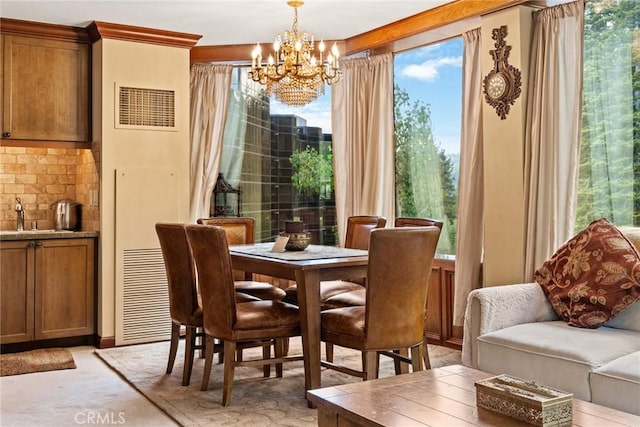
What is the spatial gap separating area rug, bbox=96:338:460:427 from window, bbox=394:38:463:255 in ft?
3.96

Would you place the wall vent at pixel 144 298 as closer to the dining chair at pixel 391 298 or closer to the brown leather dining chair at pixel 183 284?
the brown leather dining chair at pixel 183 284

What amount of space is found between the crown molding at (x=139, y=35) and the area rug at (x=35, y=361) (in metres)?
2.54

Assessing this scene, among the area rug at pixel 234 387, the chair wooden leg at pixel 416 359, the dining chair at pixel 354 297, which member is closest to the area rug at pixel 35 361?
the area rug at pixel 234 387

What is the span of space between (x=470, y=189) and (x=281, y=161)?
2.15 metres

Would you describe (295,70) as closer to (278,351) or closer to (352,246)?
(352,246)

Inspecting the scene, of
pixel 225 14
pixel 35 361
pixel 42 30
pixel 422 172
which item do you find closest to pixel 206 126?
pixel 225 14

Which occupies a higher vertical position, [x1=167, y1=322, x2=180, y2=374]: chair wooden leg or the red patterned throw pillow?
the red patterned throw pillow

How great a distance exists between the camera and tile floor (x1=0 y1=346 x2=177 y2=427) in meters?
3.28

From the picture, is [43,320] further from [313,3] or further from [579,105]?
[579,105]

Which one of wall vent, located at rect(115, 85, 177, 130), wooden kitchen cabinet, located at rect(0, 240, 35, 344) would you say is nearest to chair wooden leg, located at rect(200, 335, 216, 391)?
wooden kitchen cabinet, located at rect(0, 240, 35, 344)

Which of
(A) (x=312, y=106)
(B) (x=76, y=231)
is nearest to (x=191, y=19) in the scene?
(A) (x=312, y=106)

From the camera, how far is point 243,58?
5.82 meters

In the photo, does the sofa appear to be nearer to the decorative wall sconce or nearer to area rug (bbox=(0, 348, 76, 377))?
the decorative wall sconce

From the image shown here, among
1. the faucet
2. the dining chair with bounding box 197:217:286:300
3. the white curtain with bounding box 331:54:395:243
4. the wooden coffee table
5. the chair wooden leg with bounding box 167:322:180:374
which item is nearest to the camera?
the wooden coffee table
